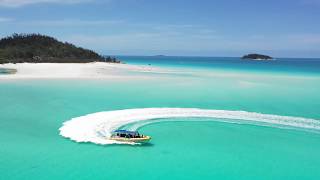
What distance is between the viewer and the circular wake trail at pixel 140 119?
2250 cm

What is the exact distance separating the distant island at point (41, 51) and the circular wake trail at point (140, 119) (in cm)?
6320

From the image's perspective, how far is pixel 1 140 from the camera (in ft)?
70.4

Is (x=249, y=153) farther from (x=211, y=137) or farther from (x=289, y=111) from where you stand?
(x=289, y=111)

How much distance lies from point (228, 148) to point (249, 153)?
1.21 metres

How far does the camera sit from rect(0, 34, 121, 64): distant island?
94.6 metres

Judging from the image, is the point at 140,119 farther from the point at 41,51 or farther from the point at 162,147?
the point at 41,51

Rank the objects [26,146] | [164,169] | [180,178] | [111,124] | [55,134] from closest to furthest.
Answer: [180,178]
[164,169]
[26,146]
[55,134]
[111,124]

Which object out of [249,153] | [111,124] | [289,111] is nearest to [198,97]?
[289,111]

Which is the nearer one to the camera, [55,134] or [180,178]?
[180,178]

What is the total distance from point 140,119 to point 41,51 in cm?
8313

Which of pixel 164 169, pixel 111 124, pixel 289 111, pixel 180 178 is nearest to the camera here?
pixel 180 178

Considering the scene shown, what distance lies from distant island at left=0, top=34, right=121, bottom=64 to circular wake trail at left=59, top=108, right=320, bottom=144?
63199mm

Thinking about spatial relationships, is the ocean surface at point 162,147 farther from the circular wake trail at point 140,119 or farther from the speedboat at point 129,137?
the circular wake trail at point 140,119

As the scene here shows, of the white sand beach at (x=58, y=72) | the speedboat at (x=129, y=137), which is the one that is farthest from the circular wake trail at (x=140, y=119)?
the white sand beach at (x=58, y=72)
